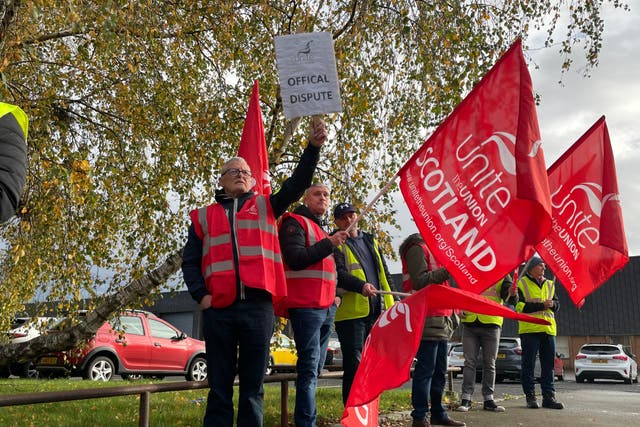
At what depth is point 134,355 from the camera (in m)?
15.3

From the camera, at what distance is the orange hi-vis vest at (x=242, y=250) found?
4.15 metres

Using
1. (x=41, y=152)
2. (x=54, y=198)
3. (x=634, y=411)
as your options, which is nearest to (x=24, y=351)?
(x=54, y=198)

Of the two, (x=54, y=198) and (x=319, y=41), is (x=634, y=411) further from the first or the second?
(x=54, y=198)

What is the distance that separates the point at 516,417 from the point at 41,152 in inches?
244

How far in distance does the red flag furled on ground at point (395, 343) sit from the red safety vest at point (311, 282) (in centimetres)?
45

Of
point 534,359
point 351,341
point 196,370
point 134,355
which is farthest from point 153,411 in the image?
point 196,370

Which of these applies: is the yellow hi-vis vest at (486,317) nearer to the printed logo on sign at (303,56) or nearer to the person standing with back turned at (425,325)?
the person standing with back turned at (425,325)

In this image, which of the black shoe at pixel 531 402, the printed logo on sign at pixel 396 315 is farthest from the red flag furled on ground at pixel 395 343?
the black shoe at pixel 531 402

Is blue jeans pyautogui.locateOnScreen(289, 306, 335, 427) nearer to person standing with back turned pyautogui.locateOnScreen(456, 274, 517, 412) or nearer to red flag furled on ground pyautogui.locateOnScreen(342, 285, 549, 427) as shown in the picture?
red flag furled on ground pyautogui.locateOnScreen(342, 285, 549, 427)

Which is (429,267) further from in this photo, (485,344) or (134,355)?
(134,355)

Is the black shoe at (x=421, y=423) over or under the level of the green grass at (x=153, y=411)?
over

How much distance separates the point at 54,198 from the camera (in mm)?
8289

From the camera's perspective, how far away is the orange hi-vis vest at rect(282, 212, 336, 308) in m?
4.93

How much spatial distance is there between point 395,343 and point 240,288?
1229 mm
